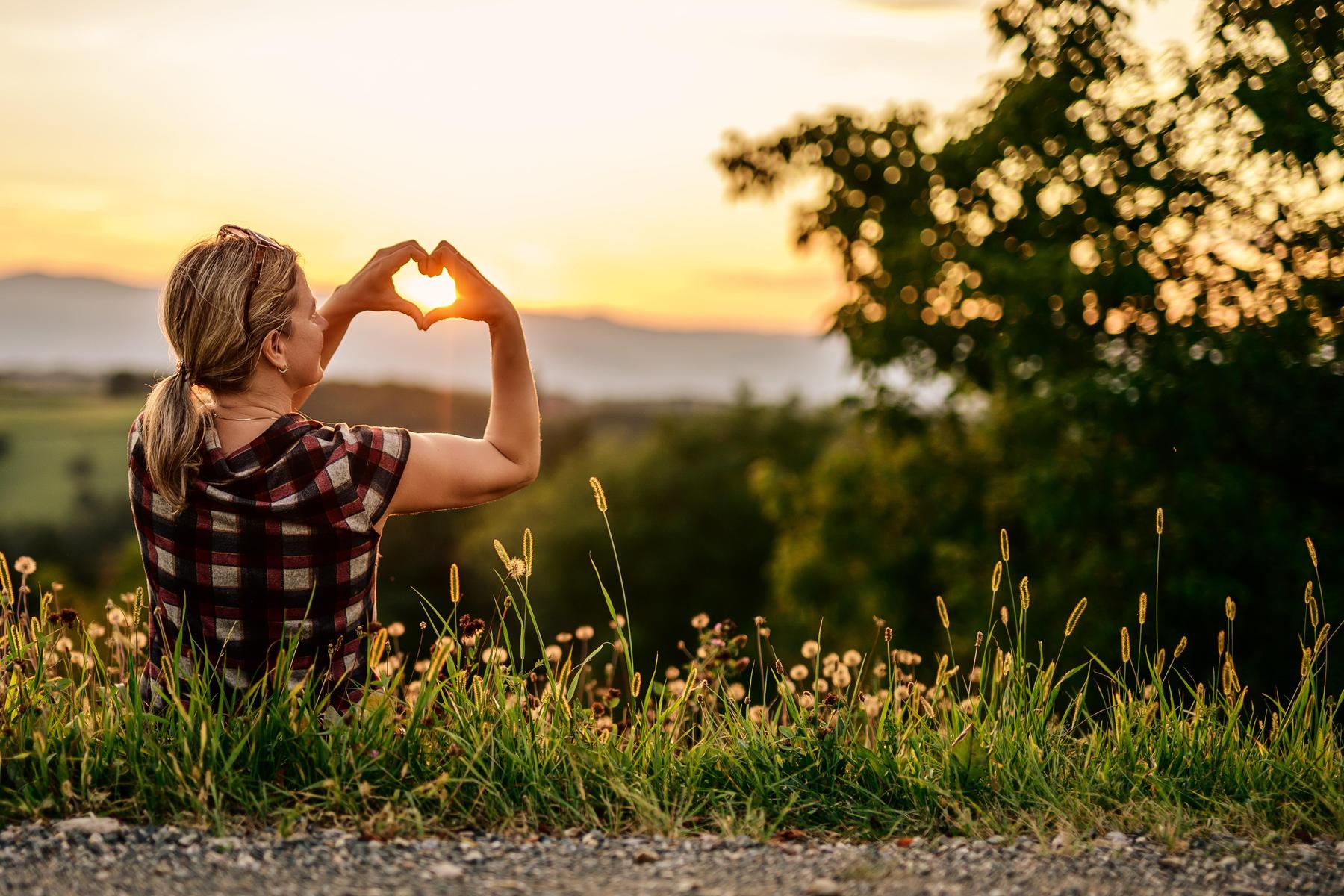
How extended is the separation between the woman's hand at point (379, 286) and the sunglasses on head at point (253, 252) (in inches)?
11.1

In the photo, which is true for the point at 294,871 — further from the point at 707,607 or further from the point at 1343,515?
the point at 707,607

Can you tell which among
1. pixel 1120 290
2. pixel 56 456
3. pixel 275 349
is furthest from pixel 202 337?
pixel 56 456

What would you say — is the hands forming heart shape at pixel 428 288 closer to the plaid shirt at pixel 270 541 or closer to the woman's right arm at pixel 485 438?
the woman's right arm at pixel 485 438

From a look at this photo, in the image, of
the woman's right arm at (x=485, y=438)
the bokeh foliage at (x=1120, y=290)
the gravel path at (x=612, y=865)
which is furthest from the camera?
the bokeh foliage at (x=1120, y=290)

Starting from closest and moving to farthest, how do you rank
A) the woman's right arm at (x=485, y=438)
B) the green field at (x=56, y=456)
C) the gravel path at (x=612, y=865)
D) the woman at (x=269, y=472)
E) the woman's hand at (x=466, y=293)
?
the gravel path at (x=612, y=865)
the woman at (x=269, y=472)
the woman's right arm at (x=485, y=438)
the woman's hand at (x=466, y=293)
the green field at (x=56, y=456)

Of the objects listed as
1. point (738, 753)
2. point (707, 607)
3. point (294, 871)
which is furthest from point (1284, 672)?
point (707, 607)

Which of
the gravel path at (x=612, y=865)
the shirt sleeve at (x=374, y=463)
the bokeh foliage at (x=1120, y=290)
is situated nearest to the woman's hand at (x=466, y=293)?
the shirt sleeve at (x=374, y=463)

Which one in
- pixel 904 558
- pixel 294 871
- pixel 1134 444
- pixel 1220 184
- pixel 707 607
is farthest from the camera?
pixel 707 607

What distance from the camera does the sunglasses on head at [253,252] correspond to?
2924 millimetres

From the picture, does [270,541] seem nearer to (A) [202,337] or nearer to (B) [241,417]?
(B) [241,417]

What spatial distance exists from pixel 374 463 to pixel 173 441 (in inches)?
19.3

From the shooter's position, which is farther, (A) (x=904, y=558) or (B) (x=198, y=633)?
(A) (x=904, y=558)

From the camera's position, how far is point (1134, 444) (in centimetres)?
1252

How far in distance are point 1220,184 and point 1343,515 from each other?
3749 mm
